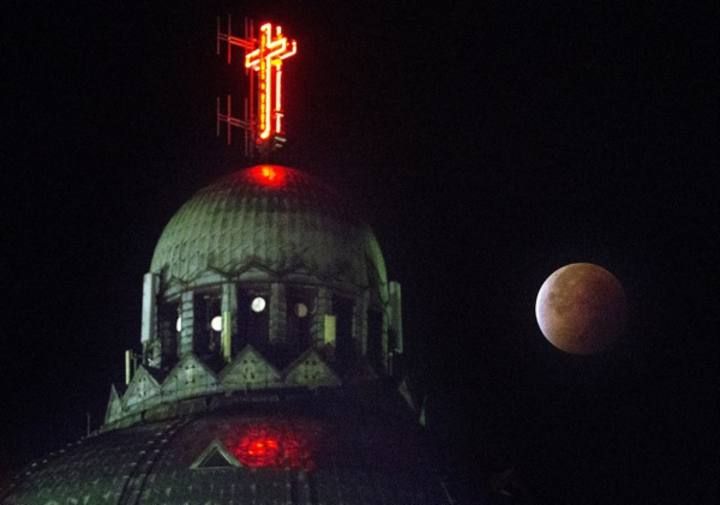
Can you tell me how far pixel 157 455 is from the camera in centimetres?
7350

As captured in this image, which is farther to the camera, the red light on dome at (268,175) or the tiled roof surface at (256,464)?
the red light on dome at (268,175)

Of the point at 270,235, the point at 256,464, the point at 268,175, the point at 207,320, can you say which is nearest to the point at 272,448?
the point at 256,464

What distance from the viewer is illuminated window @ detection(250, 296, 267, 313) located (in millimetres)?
82500

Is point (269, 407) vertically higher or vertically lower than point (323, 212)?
lower

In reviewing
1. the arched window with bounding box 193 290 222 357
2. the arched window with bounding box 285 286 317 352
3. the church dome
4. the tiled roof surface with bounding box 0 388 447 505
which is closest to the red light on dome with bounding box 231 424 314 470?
the tiled roof surface with bounding box 0 388 447 505

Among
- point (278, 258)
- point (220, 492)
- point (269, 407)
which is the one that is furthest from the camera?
point (278, 258)

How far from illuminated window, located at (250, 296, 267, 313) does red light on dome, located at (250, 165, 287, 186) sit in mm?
5801

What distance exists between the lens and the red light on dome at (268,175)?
86188 mm

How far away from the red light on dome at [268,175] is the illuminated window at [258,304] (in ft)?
19.0

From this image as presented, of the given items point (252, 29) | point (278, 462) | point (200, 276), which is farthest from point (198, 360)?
point (252, 29)

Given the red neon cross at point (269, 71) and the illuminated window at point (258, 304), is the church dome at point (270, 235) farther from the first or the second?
the red neon cross at point (269, 71)

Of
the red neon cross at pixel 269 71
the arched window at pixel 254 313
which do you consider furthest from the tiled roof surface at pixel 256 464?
the red neon cross at pixel 269 71

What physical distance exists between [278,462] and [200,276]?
13098 millimetres

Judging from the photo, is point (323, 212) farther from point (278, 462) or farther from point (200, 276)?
point (278, 462)
